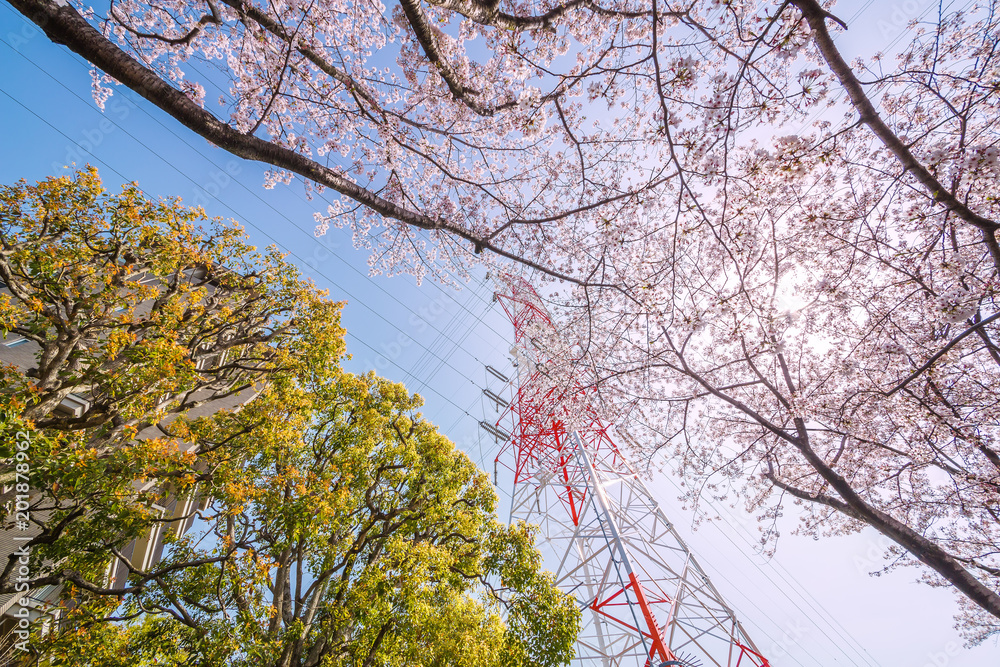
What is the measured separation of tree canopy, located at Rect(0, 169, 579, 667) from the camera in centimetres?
331

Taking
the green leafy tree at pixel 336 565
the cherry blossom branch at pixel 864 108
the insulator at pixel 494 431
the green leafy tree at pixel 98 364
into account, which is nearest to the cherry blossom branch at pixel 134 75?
the green leafy tree at pixel 98 364

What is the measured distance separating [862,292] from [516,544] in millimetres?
5829

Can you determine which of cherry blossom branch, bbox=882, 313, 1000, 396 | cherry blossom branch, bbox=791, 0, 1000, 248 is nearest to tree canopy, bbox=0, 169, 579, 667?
cherry blossom branch, bbox=882, 313, 1000, 396

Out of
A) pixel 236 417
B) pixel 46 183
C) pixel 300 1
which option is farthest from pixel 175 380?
pixel 300 1

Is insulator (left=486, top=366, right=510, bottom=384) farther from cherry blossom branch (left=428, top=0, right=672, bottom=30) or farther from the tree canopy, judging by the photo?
cherry blossom branch (left=428, top=0, right=672, bottom=30)

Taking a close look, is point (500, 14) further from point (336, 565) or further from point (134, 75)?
point (336, 565)

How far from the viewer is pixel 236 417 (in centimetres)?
465

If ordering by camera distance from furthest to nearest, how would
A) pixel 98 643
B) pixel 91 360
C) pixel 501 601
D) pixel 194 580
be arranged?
pixel 501 601, pixel 194 580, pixel 91 360, pixel 98 643

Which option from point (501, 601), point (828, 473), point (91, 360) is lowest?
point (501, 601)

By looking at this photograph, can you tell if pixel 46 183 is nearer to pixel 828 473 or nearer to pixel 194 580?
pixel 194 580

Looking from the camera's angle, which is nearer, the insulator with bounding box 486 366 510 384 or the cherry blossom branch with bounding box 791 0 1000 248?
the cherry blossom branch with bounding box 791 0 1000 248

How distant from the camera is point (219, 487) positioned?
4.06 meters

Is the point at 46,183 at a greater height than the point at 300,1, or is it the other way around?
the point at 300,1

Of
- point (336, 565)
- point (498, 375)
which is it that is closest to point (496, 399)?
point (498, 375)
